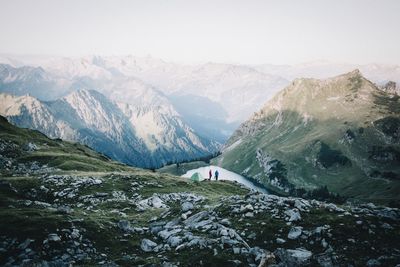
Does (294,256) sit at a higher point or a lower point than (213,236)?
higher

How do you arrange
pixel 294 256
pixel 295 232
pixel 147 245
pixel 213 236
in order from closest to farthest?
pixel 294 256 < pixel 295 232 < pixel 213 236 < pixel 147 245

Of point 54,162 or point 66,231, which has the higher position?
point 66,231

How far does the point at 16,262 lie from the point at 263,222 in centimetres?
1542

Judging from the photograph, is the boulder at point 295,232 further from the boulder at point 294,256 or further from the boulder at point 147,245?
the boulder at point 147,245

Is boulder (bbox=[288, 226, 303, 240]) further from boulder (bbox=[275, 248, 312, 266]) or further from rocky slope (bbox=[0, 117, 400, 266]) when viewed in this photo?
boulder (bbox=[275, 248, 312, 266])

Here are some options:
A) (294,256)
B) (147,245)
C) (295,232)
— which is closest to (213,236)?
(147,245)

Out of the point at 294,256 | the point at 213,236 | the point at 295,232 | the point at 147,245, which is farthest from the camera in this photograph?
the point at 147,245

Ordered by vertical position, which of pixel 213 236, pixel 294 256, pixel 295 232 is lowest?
pixel 213 236

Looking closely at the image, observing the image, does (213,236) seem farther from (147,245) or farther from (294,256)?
(294,256)

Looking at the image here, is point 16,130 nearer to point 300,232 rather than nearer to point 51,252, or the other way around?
point 51,252

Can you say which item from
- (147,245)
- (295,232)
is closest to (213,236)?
(147,245)

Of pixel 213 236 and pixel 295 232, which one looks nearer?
pixel 295 232

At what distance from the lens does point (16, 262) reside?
19500mm

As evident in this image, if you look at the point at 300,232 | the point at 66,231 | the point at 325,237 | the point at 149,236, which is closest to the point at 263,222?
the point at 300,232
